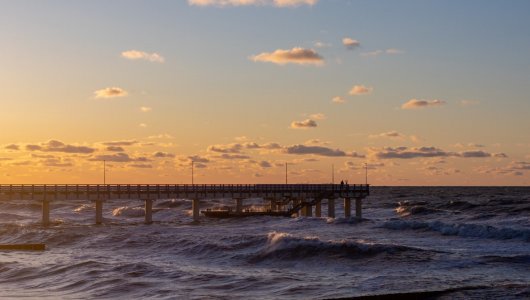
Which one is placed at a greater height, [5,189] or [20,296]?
[5,189]

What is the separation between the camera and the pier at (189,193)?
80.3 meters

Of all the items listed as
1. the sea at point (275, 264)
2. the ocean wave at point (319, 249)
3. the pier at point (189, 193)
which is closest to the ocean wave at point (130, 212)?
the pier at point (189, 193)

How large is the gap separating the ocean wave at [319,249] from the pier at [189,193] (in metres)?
36.4

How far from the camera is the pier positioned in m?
80.3

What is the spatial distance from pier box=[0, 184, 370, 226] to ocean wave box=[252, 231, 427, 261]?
3642 cm

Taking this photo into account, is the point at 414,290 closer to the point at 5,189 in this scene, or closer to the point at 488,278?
the point at 488,278

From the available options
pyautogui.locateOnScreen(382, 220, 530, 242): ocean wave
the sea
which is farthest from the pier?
pyautogui.locateOnScreen(382, 220, 530, 242): ocean wave

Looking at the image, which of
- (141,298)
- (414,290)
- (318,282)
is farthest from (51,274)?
(414,290)

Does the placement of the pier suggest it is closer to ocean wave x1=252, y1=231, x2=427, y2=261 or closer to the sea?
the sea

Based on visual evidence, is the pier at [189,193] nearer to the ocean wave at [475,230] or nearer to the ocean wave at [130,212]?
the ocean wave at [475,230]

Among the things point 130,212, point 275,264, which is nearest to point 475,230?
point 275,264

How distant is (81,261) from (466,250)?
982 inches

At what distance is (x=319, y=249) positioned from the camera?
4903cm

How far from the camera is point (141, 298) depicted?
32.8 metres
